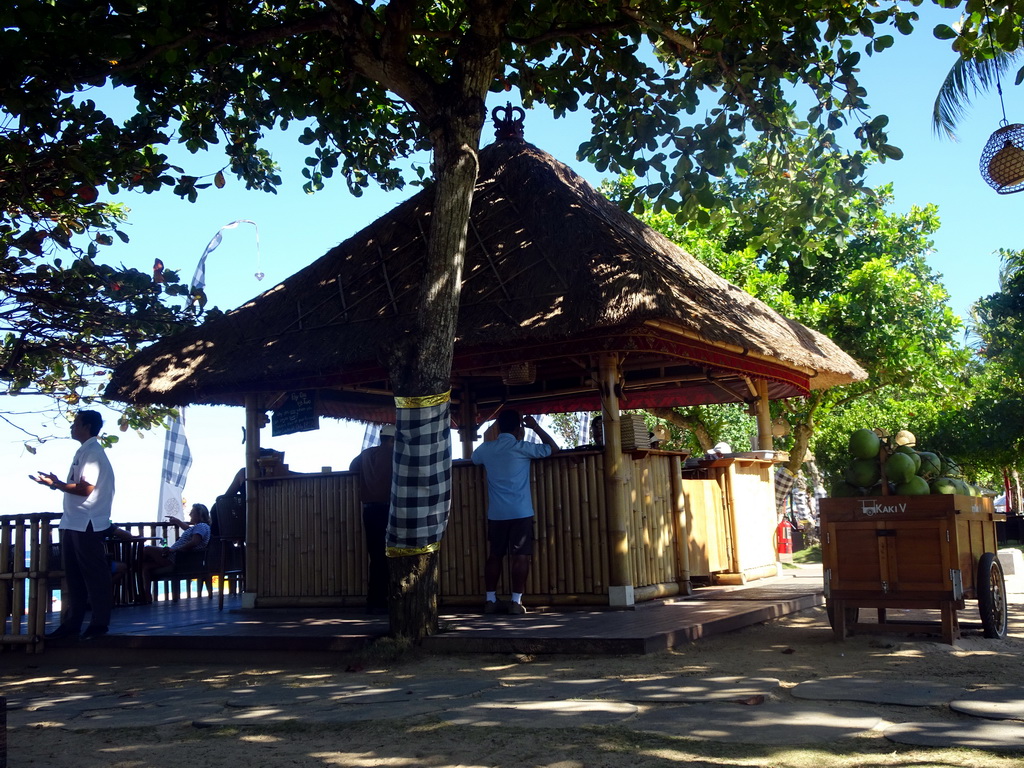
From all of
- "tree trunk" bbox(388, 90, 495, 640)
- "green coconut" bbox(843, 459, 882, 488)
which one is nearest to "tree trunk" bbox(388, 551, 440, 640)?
"tree trunk" bbox(388, 90, 495, 640)

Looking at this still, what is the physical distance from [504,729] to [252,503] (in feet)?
21.4

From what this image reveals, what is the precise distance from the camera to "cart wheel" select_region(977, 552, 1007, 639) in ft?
22.9

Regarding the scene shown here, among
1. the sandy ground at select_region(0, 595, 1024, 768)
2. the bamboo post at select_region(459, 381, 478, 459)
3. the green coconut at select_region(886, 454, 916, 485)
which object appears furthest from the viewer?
the bamboo post at select_region(459, 381, 478, 459)

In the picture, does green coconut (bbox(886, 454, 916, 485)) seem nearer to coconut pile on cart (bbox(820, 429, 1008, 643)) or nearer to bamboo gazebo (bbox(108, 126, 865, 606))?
coconut pile on cart (bbox(820, 429, 1008, 643))

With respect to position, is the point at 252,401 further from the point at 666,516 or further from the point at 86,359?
the point at 666,516

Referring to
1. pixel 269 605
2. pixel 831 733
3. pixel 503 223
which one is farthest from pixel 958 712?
pixel 269 605

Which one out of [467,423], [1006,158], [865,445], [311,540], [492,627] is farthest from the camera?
[467,423]

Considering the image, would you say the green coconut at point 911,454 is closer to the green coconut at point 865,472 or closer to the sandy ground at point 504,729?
the green coconut at point 865,472

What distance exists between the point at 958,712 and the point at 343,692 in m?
3.49

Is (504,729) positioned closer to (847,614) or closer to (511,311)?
(847,614)

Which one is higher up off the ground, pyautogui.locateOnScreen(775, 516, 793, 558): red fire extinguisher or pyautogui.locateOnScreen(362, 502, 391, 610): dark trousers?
pyautogui.locateOnScreen(362, 502, 391, 610): dark trousers

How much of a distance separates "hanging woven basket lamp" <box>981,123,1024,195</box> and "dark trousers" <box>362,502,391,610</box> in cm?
640

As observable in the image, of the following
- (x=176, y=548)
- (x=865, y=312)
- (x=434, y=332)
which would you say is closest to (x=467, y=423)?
(x=176, y=548)

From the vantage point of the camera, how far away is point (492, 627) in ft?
25.1
